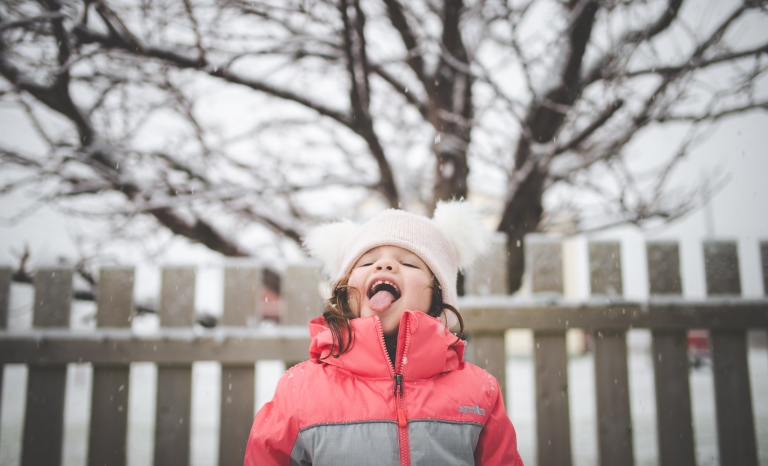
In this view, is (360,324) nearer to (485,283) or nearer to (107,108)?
(485,283)

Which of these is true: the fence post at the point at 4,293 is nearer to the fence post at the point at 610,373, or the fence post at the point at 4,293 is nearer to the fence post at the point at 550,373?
the fence post at the point at 550,373

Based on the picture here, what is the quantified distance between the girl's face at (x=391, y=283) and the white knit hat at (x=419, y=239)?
0.10 ft

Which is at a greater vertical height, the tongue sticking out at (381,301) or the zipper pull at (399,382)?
the tongue sticking out at (381,301)

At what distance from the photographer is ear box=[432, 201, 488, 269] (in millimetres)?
1648

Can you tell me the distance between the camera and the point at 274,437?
48.8 inches

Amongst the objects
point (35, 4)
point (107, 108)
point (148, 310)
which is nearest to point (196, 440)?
point (148, 310)

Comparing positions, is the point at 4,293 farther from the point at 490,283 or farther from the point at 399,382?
the point at 490,283

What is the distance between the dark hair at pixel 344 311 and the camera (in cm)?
134

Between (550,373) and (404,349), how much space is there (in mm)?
995

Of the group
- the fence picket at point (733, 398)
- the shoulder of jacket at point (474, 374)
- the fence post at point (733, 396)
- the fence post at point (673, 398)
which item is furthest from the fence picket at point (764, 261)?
the shoulder of jacket at point (474, 374)

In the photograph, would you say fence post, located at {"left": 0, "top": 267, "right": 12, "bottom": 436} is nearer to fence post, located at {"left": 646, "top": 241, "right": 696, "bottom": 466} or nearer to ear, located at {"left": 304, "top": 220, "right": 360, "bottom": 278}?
ear, located at {"left": 304, "top": 220, "right": 360, "bottom": 278}

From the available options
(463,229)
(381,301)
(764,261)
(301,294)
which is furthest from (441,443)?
(764,261)

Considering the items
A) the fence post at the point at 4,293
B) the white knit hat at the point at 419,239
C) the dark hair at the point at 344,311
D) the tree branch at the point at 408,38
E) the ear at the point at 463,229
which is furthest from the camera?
the tree branch at the point at 408,38

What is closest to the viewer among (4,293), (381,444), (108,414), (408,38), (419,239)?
(381,444)
